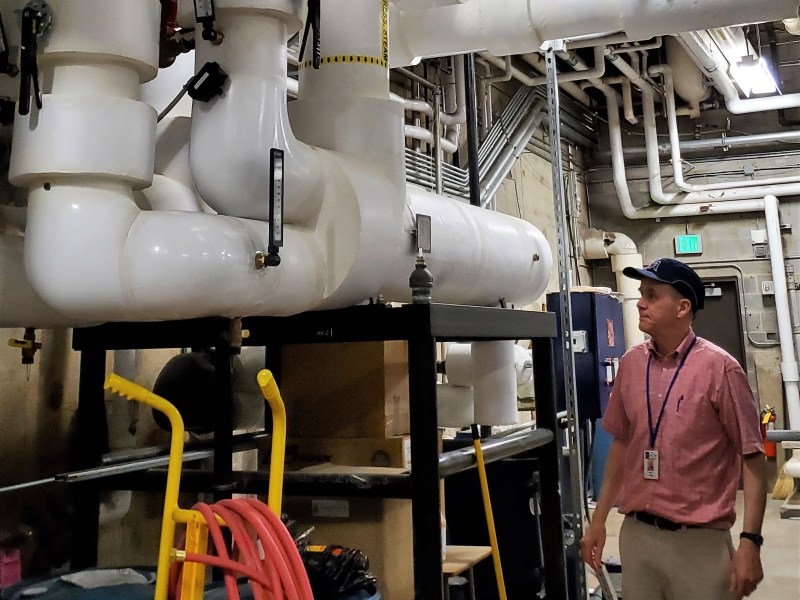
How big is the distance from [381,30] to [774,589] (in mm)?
3213

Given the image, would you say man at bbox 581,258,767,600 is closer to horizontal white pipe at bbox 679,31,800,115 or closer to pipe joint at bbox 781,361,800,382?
horizontal white pipe at bbox 679,31,800,115

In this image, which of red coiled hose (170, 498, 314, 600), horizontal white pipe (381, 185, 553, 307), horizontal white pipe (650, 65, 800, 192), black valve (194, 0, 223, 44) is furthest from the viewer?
horizontal white pipe (650, 65, 800, 192)

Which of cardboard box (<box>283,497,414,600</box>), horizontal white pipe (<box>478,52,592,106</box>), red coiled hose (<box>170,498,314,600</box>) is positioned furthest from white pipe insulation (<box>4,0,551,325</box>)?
horizontal white pipe (<box>478,52,592,106</box>)

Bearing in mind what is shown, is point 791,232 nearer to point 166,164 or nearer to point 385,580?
point 385,580

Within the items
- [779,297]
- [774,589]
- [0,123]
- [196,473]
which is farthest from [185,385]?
[779,297]

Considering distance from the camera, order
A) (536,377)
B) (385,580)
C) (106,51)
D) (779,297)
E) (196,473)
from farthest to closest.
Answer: (779,297)
(536,377)
(385,580)
(196,473)
(106,51)

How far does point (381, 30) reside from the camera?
150 cm

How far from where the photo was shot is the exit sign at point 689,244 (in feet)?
20.6

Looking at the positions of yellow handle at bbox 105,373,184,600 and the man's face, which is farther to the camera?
the man's face

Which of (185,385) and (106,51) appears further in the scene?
(185,385)

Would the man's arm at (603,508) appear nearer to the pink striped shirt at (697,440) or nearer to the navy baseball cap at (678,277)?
the pink striped shirt at (697,440)

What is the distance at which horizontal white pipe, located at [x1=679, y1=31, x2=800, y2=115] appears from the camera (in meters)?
4.19

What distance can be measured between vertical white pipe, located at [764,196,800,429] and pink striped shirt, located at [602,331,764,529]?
428 cm

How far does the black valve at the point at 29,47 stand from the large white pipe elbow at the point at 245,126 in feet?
0.83
